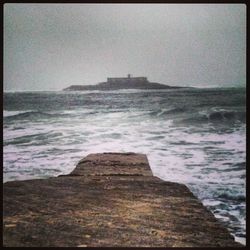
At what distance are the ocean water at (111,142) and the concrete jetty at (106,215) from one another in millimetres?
1520

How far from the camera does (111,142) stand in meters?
4.17

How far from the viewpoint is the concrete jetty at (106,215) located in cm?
154

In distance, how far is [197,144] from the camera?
5293 mm

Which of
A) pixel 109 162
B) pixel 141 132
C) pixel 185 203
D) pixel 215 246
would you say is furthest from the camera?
pixel 141 132

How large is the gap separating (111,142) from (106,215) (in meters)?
2.38

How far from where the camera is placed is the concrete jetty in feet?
5.05

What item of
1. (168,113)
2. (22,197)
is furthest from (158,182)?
(168,113)

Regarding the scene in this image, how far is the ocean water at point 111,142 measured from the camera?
3941 millimetres

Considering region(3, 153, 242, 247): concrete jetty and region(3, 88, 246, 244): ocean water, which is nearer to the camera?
region(3, 153, 242, 247): concrete jetty

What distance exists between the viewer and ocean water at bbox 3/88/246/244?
12.9 feet

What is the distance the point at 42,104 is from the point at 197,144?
9.23ft

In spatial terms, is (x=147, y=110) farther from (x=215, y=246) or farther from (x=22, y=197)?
(x=215, y=246)

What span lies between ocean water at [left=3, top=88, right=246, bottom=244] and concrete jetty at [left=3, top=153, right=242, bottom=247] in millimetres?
1520

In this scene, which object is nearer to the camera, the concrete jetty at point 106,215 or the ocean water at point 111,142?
the concrete jetty at point 106,215
